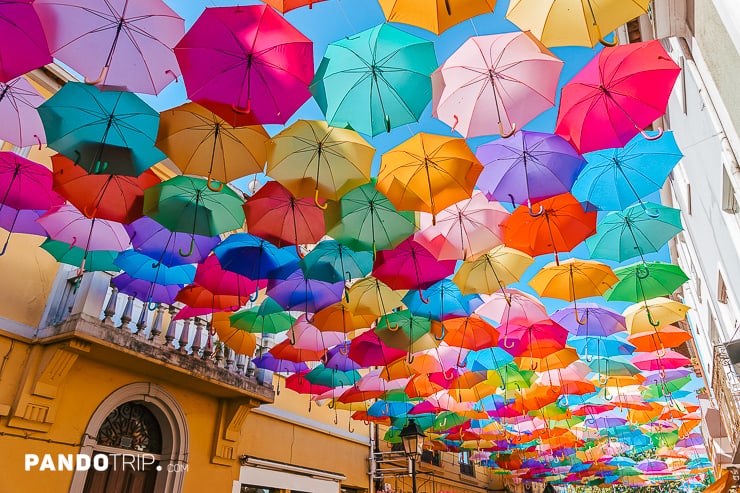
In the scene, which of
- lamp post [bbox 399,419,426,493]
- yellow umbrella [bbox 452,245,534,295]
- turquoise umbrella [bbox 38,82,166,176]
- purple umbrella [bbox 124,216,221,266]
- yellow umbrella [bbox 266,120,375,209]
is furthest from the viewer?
lamp post [bbox 399,419,426,493]

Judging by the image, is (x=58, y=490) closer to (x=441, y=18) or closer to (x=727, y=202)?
(x=441, y=18)

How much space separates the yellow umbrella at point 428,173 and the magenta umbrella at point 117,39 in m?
2.52

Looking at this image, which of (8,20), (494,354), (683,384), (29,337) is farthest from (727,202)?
(29,337)

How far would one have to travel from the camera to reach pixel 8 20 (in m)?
3.89

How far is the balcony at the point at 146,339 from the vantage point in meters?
7.72

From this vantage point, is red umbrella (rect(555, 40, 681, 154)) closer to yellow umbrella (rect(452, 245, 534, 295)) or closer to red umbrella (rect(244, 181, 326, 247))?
yellow umbrella (rect(452, 245, 534, 295))

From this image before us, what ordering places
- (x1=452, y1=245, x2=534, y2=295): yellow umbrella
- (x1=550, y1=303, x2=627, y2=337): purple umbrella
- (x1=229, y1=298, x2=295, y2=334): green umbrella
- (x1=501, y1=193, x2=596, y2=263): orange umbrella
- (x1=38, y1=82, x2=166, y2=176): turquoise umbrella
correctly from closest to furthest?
(x1=38, y1=82, x2=166, y2=176): turquoise umbrella → (x1=501, y1=193, x2=596, y2=263): orange umbrella → (x1=452, y1=245, x2=534, y2=295): yellow umbrella → (x1=229, y1=298, x2=295, y2=334): green umbrella → (x1=550, y1=303, x2=627, y2=337): purple umbrella

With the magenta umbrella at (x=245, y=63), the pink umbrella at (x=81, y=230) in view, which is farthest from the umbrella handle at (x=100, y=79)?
the pink umbrella at (x=81, y=230)

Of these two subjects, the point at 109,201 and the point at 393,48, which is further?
the point at 109,201

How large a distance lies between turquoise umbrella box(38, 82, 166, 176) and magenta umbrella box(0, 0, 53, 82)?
1.39ft

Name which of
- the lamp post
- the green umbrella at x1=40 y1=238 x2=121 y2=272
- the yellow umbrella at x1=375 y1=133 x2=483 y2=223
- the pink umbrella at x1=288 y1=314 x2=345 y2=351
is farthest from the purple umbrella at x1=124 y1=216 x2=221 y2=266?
the lamp post

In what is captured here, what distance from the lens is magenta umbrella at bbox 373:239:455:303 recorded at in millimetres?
6891

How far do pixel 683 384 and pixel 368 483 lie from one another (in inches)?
385

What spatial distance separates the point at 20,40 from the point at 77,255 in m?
3.91
